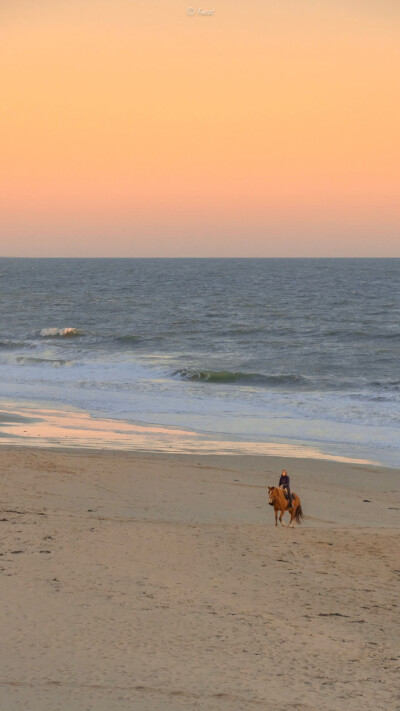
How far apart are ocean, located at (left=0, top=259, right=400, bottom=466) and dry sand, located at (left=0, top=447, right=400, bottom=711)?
700 cm

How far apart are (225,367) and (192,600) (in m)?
26.0

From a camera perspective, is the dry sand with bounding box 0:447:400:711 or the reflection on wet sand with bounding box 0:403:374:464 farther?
the reflection on wet sand with bounding box 0:403:374:464

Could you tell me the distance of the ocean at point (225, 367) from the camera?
76.6ft

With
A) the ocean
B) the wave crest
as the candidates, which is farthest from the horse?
the wave crest

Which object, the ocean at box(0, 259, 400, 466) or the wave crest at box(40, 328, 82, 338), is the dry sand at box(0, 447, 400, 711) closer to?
the ocean at box(0, 259, 400, 466)

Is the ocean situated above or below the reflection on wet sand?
above

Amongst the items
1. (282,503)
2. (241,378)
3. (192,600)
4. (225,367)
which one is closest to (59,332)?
(225,367)

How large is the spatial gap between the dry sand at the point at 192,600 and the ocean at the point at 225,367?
7.00 meters

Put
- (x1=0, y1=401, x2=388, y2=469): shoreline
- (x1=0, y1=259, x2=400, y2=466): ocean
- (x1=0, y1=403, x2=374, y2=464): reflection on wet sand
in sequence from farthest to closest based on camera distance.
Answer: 1. (x1=0, y1=259, x2=400, y2=466): ocean
2. (x1=0, y1=403, x2=374, y2=464): reflection on wet sand
3. (x1=0, y1=401, x2=388, y2=469): shoreline

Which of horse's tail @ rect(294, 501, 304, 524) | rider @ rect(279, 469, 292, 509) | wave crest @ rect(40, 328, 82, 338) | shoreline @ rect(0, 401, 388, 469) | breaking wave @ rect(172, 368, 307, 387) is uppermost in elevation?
wave crest @ rect(40, 328, 82, 338)

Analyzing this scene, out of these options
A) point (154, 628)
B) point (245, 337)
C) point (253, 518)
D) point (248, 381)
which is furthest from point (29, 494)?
point (245, 337)

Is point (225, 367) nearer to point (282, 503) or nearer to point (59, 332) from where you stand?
point (59, 332)

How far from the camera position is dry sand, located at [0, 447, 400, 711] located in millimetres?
6953

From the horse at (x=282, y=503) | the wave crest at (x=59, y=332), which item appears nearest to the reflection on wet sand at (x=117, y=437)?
the horse at (x=282, y=503)
